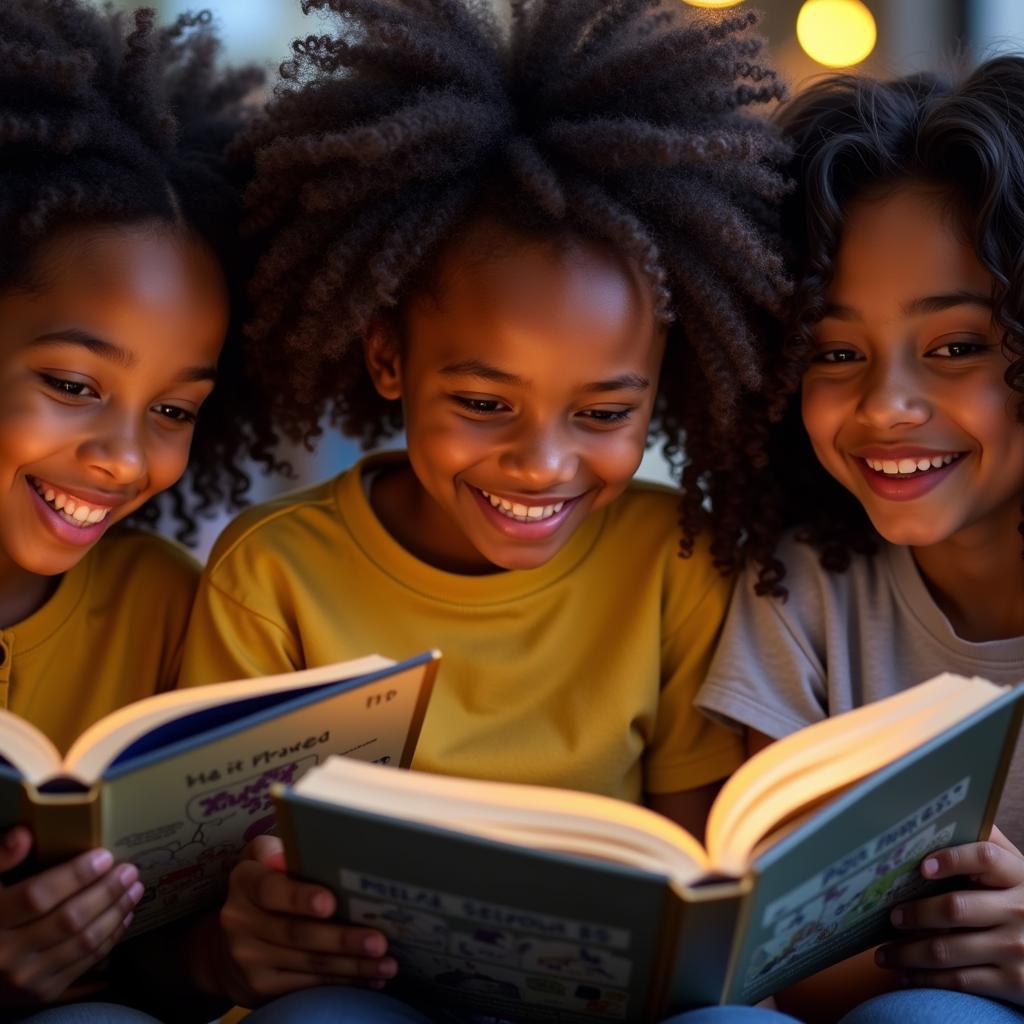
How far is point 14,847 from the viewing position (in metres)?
0.85

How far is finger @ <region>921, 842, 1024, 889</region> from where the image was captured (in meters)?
0.94

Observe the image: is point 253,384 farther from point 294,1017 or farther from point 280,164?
point 294,1017

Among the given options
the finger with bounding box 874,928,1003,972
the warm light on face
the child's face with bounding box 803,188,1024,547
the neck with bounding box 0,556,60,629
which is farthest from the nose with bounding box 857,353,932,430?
the warm light on face

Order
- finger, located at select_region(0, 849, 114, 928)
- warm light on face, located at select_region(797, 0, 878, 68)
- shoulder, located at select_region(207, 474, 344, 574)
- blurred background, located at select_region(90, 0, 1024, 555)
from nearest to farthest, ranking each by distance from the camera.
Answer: finger, located at select_region(0, 849, 114, 928)
shoulder, located at select_region(207, 474, 344, 574)
warm light on face, located at select_region(797, 0, 878, 68)
blurred background, located at select_region(90, 0, 1024, 555)

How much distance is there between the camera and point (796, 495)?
137 cm

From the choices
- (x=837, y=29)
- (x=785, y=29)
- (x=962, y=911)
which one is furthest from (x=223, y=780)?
(x=785, y=29)

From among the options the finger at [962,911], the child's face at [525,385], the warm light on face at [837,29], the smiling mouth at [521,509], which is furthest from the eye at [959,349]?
the warm light on face at [837,29]

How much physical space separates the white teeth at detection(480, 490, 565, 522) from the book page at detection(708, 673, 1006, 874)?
0.44 meters

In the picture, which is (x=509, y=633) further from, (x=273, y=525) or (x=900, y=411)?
(x=900, y=411)

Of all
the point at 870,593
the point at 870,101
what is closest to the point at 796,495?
the point at 870,593

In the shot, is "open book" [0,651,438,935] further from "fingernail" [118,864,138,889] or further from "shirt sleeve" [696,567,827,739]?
"shirt sleeve" [696,567,827,739]

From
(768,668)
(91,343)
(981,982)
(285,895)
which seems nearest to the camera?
(285,895)

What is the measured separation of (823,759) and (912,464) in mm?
457

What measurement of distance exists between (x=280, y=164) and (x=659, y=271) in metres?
0.35
